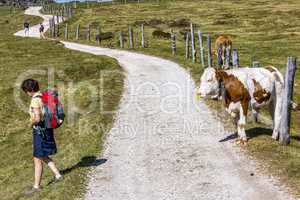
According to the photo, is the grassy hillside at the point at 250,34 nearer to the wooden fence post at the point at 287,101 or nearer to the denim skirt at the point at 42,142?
the wooden fence post at the point at 287,101

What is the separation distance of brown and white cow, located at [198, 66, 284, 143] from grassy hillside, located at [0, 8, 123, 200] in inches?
144

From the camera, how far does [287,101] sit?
13766 millimetres

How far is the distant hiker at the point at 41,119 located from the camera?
11.2 m

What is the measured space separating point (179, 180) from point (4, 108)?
1348cm

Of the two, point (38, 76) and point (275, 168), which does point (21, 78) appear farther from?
point (275, 168)

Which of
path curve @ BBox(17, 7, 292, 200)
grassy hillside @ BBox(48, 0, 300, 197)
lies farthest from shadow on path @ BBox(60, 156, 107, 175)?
grassy hillside @ BBox(48, 0, 300, 197)

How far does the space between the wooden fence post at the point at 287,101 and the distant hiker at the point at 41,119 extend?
20.2ft

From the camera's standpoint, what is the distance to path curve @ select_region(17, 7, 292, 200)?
11.0 meters

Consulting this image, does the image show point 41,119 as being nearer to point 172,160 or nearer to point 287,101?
point 172,160

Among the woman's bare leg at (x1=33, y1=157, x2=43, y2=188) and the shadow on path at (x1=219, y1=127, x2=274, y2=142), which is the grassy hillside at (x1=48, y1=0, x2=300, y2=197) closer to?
the shadow on path at (x1=219, y1=127, x2=274, y2=142)

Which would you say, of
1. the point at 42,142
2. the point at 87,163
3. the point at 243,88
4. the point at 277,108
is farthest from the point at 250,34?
the point at 42,142

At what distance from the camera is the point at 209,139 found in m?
14.9

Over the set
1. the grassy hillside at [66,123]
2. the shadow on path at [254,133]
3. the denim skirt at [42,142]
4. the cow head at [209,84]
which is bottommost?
the grassy hillside at [66,123]

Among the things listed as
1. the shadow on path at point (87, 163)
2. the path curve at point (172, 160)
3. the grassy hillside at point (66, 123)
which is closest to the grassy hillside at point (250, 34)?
the path curve at point (172, 160)
